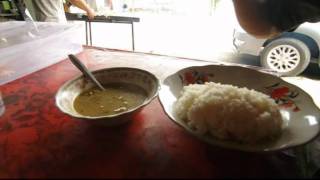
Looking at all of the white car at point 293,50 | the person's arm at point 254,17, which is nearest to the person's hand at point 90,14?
the white car at point 293,50

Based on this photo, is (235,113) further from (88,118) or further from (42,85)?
(42,85)

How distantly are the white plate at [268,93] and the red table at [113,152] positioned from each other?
0.18ft

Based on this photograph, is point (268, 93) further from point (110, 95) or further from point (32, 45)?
point (32, 45)

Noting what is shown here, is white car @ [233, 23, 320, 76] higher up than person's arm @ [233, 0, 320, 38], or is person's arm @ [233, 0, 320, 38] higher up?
person's arm @ [233, 0, 320, 38]

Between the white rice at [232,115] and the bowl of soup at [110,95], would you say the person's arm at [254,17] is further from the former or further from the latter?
the bowl of soup at [110,95]

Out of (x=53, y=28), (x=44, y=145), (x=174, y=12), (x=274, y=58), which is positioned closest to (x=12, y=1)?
(x=53, y=28)

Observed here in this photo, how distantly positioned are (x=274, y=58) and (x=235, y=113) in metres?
2.69

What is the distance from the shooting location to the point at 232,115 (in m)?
0.58

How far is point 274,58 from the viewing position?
2.97 m

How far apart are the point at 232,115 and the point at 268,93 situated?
0.86 feet

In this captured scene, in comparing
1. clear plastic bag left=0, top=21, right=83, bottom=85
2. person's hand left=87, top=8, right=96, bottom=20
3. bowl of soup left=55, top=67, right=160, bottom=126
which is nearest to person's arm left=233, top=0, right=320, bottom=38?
bowl of soup left=55, top=67, right=160, bottom=126

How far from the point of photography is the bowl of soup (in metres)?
0.65

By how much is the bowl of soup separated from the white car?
2.33 metres

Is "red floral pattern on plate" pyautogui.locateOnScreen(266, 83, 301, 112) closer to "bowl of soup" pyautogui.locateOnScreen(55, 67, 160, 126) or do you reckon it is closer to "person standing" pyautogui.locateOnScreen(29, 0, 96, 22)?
"bowl of soup" pyautogui.locateOnScreen(55, 67, 160, 126)
